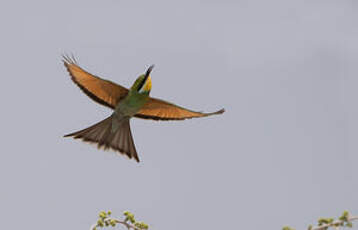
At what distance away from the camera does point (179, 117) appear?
14227 millimetres

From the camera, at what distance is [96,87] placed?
13750 millimetres

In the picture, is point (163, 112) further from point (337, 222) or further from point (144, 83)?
point (337, 222)

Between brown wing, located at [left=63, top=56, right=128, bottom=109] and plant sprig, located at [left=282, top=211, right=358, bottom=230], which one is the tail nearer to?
brown wing, located at [left=63, top=56, right=128, bottom=109]

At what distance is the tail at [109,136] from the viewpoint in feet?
47.4

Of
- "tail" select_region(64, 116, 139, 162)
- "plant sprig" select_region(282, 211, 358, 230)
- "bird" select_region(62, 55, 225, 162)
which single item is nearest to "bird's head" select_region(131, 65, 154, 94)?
"bird" select_region(62, 55, 225, 162)

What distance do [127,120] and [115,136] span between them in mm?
703

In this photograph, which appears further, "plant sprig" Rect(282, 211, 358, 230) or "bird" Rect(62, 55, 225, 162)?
"bird" Rect(62, 55, 225, 162)

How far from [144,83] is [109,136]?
7.60ft

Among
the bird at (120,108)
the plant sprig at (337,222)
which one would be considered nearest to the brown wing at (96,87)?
the bird at (120,108)

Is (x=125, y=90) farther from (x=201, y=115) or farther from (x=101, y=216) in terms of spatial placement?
(x=101, y=216)

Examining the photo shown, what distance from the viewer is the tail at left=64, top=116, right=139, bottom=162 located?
14440mm

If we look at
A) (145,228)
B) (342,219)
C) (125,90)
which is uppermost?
(125,90)

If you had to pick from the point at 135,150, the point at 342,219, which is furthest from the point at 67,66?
the point at 342,219

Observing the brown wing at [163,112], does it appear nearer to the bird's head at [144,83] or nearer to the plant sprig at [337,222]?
the bird's head at [144,83]
